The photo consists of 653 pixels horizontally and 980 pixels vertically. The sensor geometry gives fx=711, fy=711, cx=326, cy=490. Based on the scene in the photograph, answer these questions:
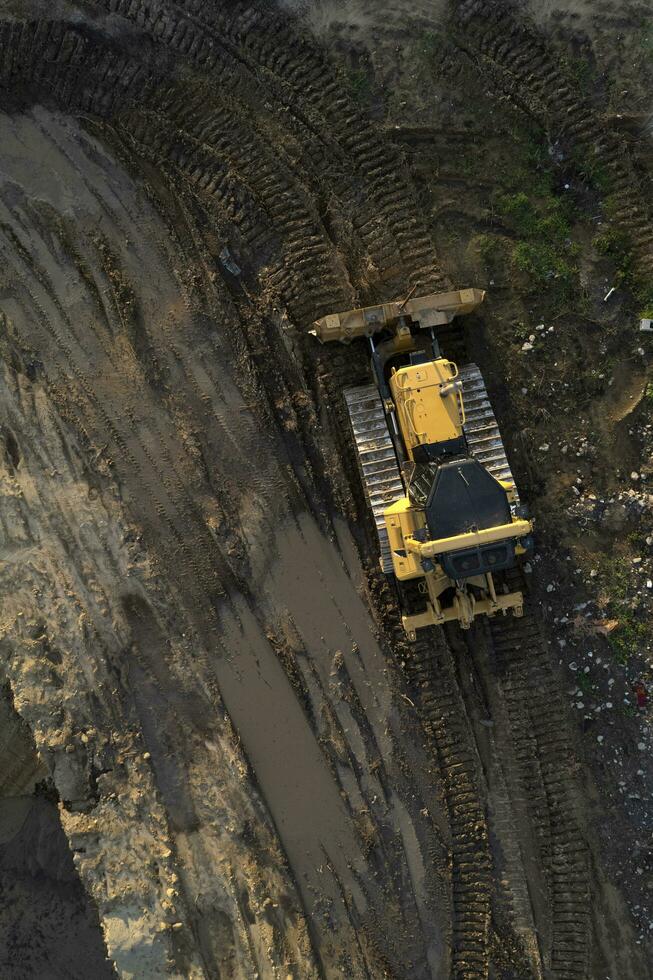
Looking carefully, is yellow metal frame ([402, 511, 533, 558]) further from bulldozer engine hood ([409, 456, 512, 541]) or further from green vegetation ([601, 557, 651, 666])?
green vegetation ([601, 557, 651, 666])

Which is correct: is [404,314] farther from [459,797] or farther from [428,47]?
[459,797]

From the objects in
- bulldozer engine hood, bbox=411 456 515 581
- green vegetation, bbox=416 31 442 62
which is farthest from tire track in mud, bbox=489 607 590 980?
green vegetation, bbox=416 31 442 62

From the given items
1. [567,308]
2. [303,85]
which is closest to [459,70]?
[303,85]

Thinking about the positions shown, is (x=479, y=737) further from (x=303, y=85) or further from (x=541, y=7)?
(x=541, y=7)

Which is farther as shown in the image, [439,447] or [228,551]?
[228,551]

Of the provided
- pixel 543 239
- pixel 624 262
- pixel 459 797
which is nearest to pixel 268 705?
pixel 459 797
